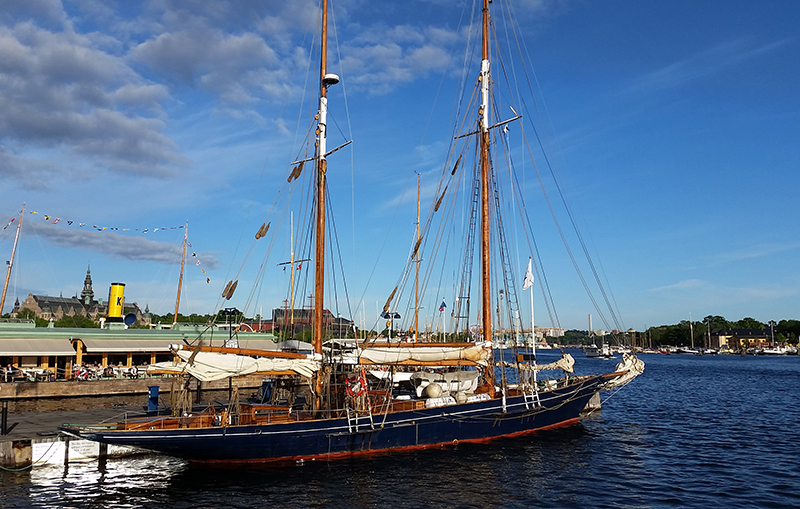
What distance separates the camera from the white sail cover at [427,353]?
29703mm

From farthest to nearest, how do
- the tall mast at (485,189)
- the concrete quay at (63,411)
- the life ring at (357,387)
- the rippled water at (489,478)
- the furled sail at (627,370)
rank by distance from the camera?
the furled sail at (627,370)
the tall mast at (485,189)
the life ring at (357,387)
the concrete quay at (63,411)
the rippled water at (489,478)

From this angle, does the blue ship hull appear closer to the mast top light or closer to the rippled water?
the rippled water

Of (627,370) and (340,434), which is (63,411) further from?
(627,370)

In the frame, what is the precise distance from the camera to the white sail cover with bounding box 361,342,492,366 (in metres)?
29.7

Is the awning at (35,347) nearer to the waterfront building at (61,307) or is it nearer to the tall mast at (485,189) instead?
the tall mast at (485,189)

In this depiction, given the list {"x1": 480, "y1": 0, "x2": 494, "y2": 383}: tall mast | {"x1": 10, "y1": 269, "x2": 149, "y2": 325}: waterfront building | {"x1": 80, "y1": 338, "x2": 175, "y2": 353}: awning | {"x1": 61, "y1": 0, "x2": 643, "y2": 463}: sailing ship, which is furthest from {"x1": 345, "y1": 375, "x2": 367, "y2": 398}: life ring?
{"x1": 10, "y1": 269, "x2": 149, "y2": 325}: waterfront building

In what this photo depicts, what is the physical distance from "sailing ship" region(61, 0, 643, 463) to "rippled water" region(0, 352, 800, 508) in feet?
3.11

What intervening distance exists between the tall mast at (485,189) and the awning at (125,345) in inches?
1261

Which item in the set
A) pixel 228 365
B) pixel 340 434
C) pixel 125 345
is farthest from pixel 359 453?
pixel 125 345

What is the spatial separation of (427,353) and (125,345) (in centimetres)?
3480

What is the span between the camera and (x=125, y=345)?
170 feet

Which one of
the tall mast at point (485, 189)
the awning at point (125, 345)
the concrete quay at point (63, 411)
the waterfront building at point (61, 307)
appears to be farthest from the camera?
the waterfront building at point (61, 307)

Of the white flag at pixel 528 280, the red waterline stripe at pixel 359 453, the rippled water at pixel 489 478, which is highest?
the white flag at pixel 528 280

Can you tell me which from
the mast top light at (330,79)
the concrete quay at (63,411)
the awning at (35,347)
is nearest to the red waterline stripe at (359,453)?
the concrete quay at (63,411)
